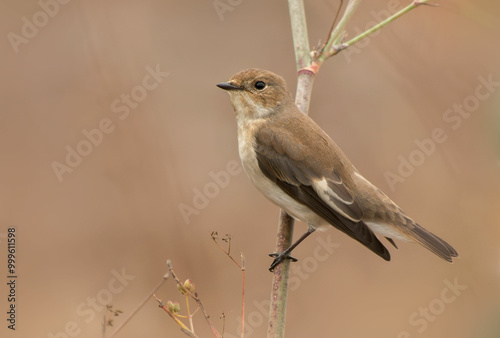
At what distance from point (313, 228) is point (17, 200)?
3238 mm

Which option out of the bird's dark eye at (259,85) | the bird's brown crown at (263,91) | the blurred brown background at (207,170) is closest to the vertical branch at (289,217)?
the bird's brown crown at (263,91)

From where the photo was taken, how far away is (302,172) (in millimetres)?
4023

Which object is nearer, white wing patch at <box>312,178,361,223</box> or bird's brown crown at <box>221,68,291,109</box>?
white wing patch at <box>312,178,361,223</box>

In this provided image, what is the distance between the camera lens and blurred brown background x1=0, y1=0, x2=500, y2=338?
209 inches

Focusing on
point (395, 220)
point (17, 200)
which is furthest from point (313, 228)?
point (17, 200)

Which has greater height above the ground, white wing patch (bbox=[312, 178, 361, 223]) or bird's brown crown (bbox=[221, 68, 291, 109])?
bird's brown crown (bbox=[221, 68, 291, 109])

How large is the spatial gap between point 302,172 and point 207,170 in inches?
100

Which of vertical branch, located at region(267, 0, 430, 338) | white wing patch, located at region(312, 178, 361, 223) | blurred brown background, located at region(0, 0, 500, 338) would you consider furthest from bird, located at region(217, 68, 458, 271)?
blurred brown background, located at region(0, 0, 500, 338)

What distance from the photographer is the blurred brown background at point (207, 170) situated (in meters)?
5.32

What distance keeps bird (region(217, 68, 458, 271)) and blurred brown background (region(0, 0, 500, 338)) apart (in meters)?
0.96

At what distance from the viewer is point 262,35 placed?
712 cm

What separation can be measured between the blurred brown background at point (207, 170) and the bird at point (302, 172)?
0.96 metres

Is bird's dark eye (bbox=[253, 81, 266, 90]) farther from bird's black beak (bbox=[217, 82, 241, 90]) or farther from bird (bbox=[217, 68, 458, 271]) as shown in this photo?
bird's black beak (bbox=[217, 82, 241, 90])

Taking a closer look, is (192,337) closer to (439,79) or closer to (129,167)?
(129,167)
